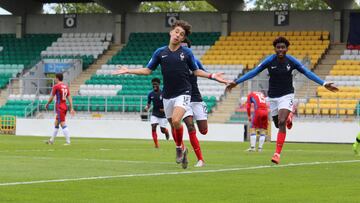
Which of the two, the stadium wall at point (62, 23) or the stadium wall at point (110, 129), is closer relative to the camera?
the stadium wall at point (110, 129)

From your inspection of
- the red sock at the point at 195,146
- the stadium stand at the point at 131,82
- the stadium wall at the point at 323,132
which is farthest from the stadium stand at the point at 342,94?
the red sock at the point at 195,146

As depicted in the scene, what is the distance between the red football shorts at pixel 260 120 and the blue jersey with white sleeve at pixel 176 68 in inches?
461

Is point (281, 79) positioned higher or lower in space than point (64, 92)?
higher

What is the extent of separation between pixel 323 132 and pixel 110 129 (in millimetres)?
9670

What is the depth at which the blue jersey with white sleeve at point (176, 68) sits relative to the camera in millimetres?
16047

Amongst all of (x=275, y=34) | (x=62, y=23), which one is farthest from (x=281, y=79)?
(x=62, y=23)

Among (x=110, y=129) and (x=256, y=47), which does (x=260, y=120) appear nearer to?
(x=110, y=129)

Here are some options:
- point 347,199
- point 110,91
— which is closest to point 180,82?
point 347,199

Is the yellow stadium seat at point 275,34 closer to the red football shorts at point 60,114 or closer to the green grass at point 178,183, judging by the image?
the red football shorts at point 60,114

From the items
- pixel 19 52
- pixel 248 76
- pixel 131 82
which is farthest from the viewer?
pixel 19 52

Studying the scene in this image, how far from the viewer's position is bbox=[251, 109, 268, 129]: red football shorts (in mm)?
27672

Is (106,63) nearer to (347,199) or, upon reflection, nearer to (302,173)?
(302,173)

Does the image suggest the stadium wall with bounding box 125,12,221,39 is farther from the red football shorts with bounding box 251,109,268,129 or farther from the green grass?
the green grass

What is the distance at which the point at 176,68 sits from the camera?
16.0 metres
